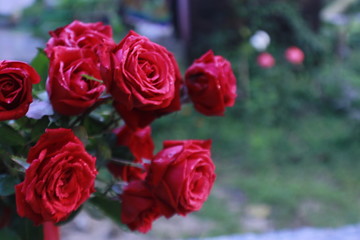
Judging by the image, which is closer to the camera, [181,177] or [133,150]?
[181,177]

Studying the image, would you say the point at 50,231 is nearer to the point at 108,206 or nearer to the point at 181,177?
the point at 108,206

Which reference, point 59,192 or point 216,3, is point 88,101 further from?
point 216,3

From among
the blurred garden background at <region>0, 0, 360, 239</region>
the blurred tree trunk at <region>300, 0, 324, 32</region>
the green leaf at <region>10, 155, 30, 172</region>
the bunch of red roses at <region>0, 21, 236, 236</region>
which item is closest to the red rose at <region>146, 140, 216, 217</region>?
the bunch of red roses at <region>0, 21, 236, 236</region>

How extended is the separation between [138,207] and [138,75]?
5.6 inches

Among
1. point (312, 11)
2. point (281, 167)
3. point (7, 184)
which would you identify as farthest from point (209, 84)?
point (312, 11)

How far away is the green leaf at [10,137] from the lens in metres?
0.50

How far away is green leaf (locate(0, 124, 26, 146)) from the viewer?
498 mm

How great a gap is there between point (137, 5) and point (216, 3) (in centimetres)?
82

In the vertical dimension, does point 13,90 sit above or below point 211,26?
below

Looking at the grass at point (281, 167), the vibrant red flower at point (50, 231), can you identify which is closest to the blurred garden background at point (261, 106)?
the grass at point (281, 167)

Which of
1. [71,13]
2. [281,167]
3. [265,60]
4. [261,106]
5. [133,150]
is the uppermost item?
[71,13]

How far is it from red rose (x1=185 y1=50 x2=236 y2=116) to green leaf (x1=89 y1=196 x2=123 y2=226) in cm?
14

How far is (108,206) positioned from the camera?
56 centimetres

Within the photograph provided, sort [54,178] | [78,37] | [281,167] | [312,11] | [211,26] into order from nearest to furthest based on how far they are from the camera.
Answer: [54,178] → [78,37] → [281,167] → [211,26] → [312,11]
